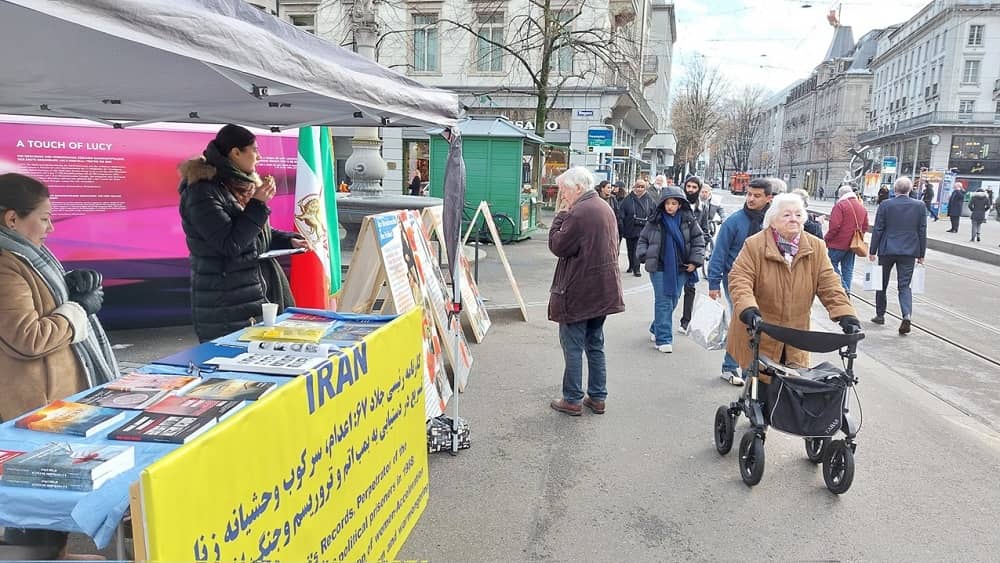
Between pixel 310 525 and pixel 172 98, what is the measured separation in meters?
3.08

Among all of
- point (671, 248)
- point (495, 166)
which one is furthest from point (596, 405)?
point (495, 166)

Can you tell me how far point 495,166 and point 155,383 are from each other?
45.0 ft

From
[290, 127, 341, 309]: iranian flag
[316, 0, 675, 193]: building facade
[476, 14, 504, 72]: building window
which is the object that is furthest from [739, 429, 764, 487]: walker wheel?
[476, 14, 504, 72]: building window

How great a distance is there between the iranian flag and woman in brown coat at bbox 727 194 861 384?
12.7 feet

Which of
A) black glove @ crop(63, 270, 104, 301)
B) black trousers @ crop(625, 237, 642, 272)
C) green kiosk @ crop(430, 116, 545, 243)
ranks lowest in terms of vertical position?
black trousers @ crop(625, 237, 642, 272)

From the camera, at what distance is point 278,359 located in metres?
2.66

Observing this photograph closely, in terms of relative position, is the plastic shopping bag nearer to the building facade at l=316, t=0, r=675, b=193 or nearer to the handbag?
the handbag

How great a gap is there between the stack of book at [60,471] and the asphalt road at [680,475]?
72.4 inches

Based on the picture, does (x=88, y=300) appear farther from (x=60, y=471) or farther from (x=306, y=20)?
(x=306, y=20)

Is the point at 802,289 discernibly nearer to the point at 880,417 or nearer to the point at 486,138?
the point at 880,417

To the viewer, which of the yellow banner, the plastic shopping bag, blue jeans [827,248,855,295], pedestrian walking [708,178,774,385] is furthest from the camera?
blue jeans [827,248,855,295]

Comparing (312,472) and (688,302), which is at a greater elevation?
(312,472)

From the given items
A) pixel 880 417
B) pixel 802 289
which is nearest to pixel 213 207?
pixel 802 289

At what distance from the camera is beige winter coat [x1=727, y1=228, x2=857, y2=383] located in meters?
4.08
